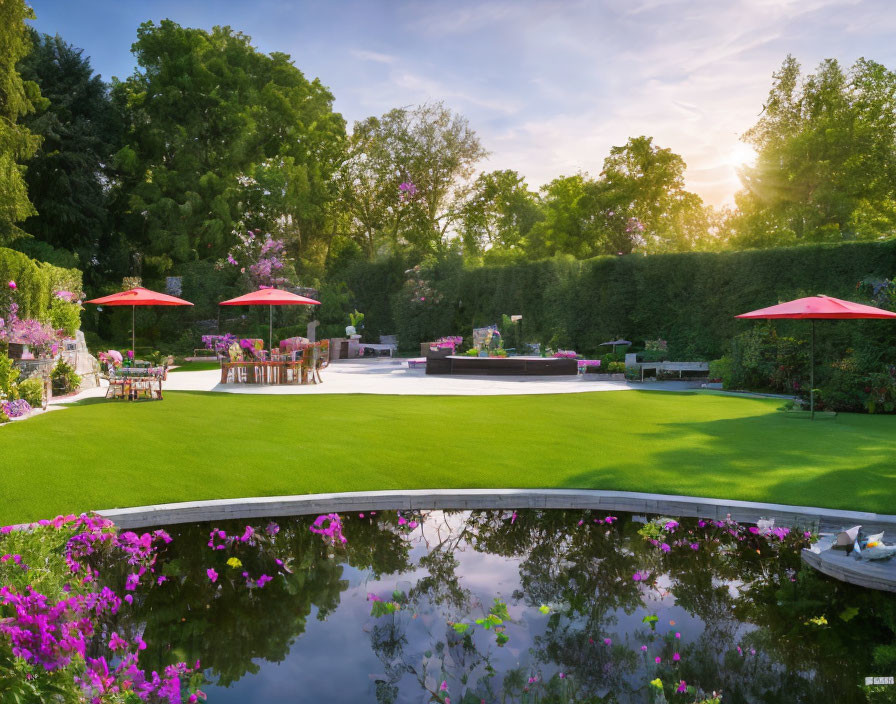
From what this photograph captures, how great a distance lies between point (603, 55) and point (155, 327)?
19204 millimetres

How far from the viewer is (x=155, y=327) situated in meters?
25.8

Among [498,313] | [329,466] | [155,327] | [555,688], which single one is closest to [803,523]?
[555,688]

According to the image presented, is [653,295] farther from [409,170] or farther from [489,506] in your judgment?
[409,170]

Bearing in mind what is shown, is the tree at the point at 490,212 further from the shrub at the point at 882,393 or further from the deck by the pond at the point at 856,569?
the deck by the pond at the point at 856,569

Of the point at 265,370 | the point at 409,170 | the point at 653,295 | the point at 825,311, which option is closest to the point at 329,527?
the point at 825,311

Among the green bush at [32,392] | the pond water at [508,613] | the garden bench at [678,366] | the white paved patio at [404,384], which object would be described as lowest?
the pond water at [508,613]

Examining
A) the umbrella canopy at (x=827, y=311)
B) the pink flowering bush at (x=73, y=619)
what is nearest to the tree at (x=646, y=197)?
the umbrella canopy at (x=827, y=311)

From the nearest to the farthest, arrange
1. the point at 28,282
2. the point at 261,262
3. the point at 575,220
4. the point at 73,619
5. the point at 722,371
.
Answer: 1. the point at 73,619
2. the point at 28,282
3. the point at 722,371
4. the point at 261,262
5. the point at 575,220

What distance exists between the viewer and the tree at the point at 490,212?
33.8 metres

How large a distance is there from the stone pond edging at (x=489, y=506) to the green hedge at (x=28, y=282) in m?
10.1

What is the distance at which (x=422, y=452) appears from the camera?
7090 mm

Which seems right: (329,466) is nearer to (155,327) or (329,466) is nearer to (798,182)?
(155,327)

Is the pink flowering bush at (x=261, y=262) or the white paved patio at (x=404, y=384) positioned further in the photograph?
the pink flowering bush at (x=261, y=262)

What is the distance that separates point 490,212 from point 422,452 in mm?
29023
